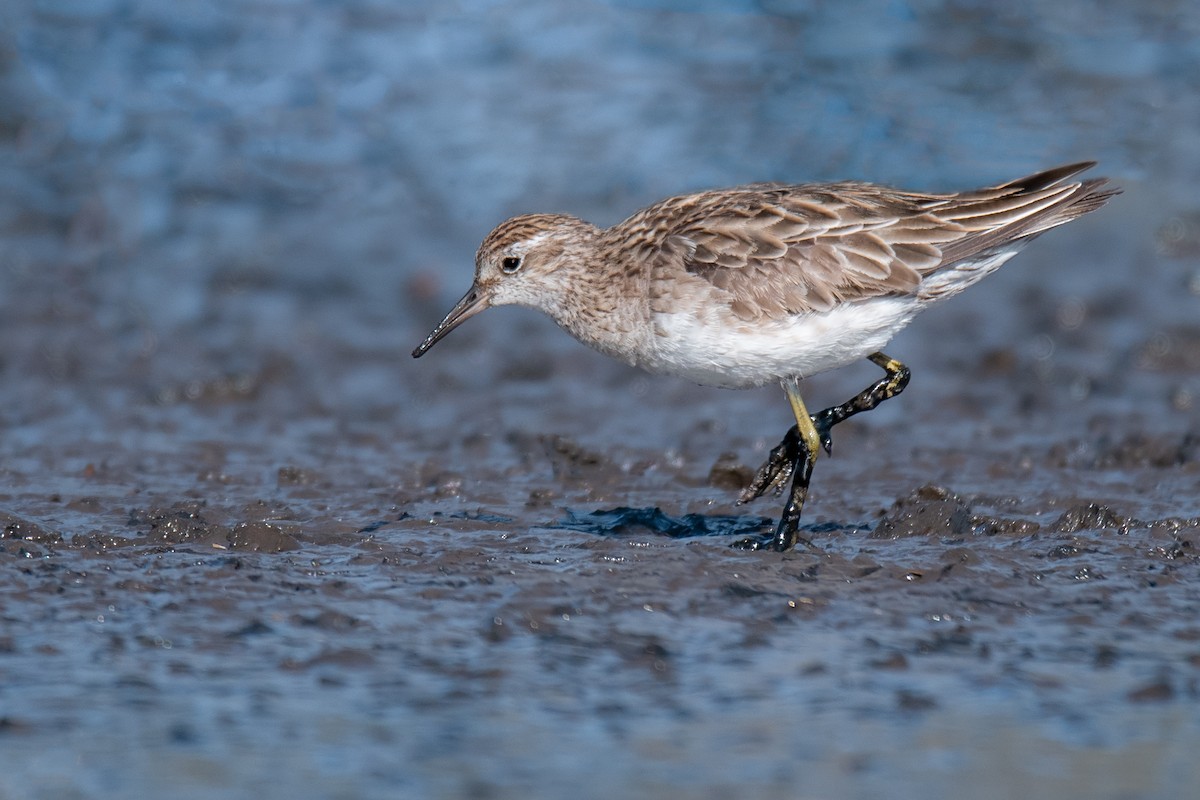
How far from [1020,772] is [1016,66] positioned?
11.2 meters

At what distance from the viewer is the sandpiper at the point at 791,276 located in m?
7.39

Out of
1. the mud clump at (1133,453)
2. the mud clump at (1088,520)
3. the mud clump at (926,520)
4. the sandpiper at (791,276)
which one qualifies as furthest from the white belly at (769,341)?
the mud clump at (1133,453)

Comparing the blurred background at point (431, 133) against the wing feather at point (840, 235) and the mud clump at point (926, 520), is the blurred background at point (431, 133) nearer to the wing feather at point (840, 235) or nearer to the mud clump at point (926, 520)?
the wing feather at point (840, 235)

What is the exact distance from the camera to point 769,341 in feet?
24.1

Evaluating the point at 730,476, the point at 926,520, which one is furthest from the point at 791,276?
the point at 730,476

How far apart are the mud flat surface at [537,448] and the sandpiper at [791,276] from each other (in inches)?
32.8

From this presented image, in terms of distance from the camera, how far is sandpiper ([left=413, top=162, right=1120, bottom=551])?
291 inches

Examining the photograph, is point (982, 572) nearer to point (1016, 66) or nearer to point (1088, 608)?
point (1088, 608)

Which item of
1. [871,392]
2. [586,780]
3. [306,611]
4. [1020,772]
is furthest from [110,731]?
[871,392]

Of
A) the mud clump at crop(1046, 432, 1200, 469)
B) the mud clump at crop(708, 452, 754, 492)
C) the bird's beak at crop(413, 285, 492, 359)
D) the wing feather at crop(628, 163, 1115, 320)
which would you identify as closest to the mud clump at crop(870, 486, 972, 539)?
the wing feather at crop(628, 163, 1115, 320)

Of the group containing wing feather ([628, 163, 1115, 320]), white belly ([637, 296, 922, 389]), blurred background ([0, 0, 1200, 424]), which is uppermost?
blurred background ([0, 0, 1200, 424])

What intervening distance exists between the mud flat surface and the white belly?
2.80 feet

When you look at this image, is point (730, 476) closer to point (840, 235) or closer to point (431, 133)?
point (840, 235)

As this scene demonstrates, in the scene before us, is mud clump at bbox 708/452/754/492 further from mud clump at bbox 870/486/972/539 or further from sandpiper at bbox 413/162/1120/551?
mud clump at bbox 870/486/972/539
